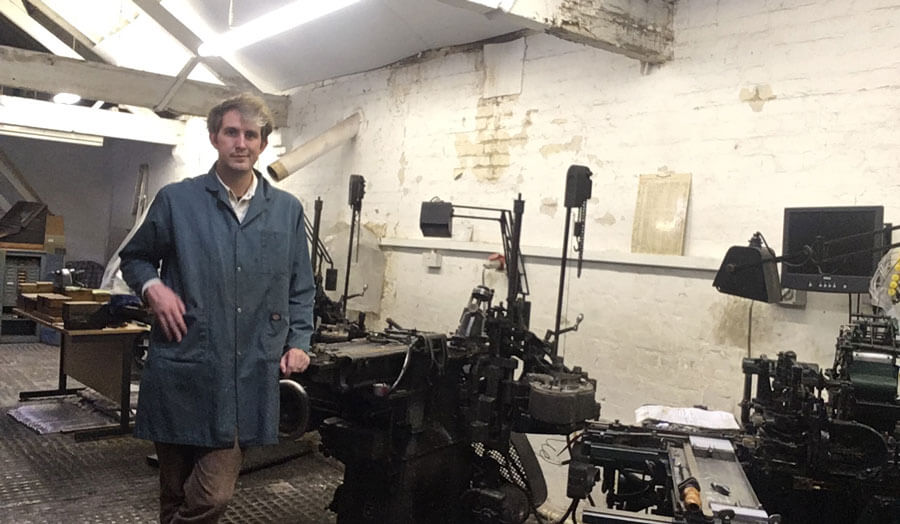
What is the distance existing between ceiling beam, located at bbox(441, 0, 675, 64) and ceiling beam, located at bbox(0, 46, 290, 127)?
11.6ft

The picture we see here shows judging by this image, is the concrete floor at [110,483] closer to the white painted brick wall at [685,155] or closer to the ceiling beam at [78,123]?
the white painted brick wall at [685,155]

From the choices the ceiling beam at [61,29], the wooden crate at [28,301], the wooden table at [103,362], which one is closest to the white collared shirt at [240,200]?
the wooden table at [103,362]

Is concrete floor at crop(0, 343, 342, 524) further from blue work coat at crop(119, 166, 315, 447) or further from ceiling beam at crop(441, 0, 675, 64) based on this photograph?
ceiling beam at crop(441, 0, 675, 64)

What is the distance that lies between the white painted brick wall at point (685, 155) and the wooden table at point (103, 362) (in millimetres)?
1827

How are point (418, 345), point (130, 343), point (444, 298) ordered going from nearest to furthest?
point (418, 345) < point (130, 343) < point (444, 298)

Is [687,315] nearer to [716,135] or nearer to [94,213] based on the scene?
[716,135]

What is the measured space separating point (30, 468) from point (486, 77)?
3351mm

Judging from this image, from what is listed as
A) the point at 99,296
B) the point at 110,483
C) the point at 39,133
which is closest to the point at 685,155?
the point at 110,483

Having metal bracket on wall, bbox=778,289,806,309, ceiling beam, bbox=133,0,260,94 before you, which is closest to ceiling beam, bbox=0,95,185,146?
ceiling beam, bbox=133,0,260,94

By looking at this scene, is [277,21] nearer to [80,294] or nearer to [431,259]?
[431,259]

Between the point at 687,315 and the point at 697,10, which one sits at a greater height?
the point at 697,10

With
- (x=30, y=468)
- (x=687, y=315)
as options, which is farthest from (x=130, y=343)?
(x=687, y=315)

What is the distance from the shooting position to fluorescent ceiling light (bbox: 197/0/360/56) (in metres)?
3.91

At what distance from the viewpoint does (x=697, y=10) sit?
3.51 meters
